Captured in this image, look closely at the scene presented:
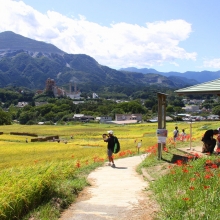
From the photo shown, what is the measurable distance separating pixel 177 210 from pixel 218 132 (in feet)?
24.4

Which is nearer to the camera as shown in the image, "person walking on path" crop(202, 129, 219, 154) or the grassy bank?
the grassy bank

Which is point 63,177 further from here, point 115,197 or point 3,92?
point 3,92

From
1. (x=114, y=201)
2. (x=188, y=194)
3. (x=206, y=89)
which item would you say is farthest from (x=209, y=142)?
(x=188, y=194)

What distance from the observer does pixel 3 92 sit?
625ft

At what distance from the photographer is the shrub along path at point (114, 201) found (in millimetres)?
6039

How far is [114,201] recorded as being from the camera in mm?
6996

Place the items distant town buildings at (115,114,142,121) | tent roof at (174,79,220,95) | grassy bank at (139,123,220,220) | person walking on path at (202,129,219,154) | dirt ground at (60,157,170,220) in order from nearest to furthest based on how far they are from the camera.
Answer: grassy bank at (139,123,220,220) < dirt ground at (60,157,170,220) < tent roof at (174,79,220,95) < person walking on path at (202,129,219,154) < distant town buildings at (115,114,142,121)

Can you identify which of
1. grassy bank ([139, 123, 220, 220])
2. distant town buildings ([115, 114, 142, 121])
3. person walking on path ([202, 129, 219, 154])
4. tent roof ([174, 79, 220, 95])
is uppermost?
tent roof ([174, 79, 220, 95])

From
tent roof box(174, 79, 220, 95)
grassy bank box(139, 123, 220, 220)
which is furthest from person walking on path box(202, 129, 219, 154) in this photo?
grassy bank box(139, 123, 220, 220)

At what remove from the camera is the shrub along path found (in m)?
6.04

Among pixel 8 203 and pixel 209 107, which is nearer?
pixel 8 203

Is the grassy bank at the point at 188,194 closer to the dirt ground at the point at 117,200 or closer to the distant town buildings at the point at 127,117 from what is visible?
the dirt ground at the point at 117,200

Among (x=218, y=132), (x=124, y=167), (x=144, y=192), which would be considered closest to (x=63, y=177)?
(x=144, y=192)

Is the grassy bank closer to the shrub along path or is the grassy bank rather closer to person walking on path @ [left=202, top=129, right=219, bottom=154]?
the shrub along path
